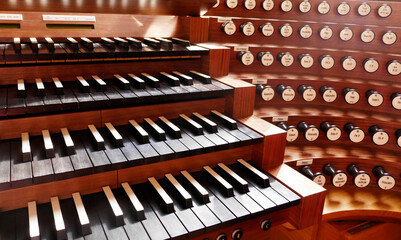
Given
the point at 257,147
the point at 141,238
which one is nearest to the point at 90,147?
the point at 141,238

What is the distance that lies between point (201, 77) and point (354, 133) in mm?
1003

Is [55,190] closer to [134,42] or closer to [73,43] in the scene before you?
[73,43]

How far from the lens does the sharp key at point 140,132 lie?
1.49m

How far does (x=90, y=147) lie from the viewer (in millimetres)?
1425

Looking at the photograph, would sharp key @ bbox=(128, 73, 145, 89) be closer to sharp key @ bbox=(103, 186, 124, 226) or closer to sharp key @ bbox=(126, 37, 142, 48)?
sharp key @ bbox=(126, 37, 142, 48)

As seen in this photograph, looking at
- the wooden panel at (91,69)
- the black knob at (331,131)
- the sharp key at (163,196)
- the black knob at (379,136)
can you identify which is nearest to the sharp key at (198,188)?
the sharp key at (163,196)

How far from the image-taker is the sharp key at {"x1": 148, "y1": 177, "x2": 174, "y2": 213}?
4.21 feet

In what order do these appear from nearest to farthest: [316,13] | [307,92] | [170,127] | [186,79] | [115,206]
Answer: [115,206] → [170,127] → [186,79] → [307,92] → [316,13]

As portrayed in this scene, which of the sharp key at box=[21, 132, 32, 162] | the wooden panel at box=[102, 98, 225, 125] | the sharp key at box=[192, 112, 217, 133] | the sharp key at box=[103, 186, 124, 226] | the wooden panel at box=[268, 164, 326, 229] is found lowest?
the wooden panel at box=[268, 164, 326, 229]

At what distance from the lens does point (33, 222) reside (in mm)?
1153

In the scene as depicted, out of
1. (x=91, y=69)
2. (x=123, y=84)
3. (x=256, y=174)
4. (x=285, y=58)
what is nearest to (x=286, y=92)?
(x=285, y=58)

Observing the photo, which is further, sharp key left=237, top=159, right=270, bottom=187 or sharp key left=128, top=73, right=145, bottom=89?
sharp key left=128, top=73, right=145, bottom=89

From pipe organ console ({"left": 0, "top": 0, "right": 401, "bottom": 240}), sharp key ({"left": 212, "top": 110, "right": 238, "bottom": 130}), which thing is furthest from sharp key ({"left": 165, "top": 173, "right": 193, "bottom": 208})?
sharp key ({"left": 212, "top": 110, "right": 238, "bottom": 130})

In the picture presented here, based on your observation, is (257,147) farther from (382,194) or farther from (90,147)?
(382,194)
